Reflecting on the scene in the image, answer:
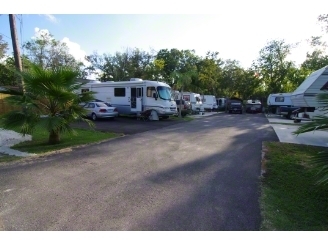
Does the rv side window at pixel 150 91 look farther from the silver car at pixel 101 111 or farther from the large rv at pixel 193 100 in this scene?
the large rv at pixel 193 100

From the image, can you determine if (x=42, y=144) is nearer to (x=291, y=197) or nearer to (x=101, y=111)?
(x=101, y=111)

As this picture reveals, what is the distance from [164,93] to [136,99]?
2.13 meters

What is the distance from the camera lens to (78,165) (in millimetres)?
4934

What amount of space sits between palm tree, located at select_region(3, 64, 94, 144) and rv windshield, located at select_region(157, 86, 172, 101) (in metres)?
7.98

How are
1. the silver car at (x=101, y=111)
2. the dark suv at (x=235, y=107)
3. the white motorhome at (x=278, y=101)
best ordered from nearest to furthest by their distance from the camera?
the silver car at (x=101, y=111)
the white motorhome at (x=278, y=101)
the dark suv at (x=235, y=107)

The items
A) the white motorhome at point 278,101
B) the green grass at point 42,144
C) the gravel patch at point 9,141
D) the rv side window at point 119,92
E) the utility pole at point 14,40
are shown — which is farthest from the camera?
the white motorhome at point 278,101

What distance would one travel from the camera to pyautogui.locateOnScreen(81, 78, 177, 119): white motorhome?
1433cm

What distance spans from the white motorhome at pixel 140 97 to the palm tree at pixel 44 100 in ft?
25.7

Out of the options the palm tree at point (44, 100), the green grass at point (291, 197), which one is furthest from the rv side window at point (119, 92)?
the green grass at point (291, 197)

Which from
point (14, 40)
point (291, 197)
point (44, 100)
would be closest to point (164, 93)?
point (14, 40)

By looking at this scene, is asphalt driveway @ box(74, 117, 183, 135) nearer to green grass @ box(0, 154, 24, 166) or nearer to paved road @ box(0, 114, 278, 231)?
paved road @ box(0, 114, 278, 231)

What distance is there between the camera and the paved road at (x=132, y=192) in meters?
2.71

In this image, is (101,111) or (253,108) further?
(253,108)

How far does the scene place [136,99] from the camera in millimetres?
14945
